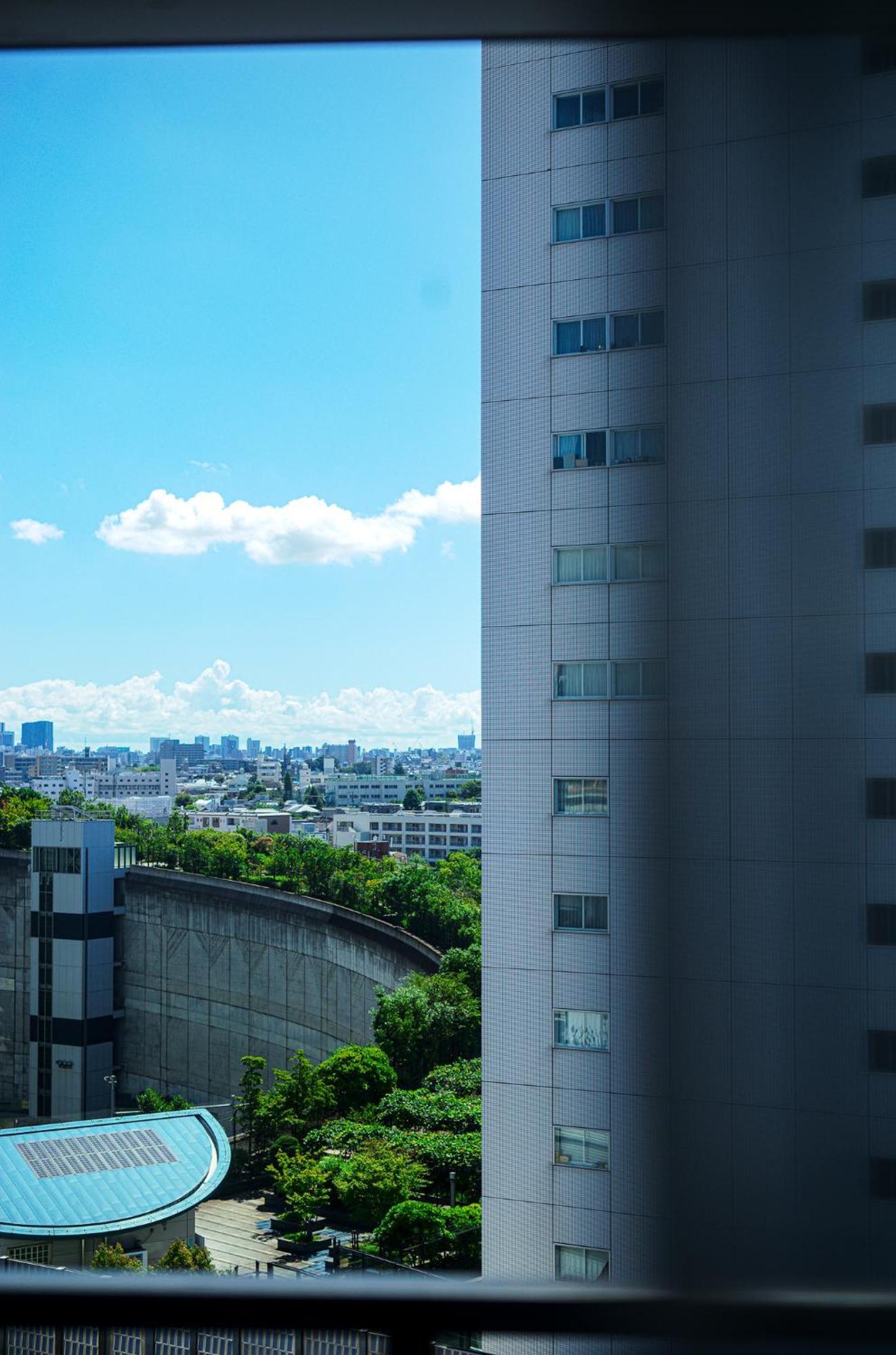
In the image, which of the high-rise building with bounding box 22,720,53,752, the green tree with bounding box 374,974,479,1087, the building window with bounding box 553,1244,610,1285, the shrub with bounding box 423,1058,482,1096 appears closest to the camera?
the building window with bounding box 553,1244,610,1285

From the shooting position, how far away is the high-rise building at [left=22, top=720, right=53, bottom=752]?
1.97 meters

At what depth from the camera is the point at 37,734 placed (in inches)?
78.7

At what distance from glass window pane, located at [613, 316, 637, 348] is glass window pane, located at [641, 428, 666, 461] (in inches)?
4.3

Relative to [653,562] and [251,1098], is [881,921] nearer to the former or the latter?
[653,562]

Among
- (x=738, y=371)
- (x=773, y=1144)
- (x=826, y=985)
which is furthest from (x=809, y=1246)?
(x=738, y=371)

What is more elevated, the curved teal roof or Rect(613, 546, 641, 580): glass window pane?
Rect(613, 546, 641, 580): glass window pane

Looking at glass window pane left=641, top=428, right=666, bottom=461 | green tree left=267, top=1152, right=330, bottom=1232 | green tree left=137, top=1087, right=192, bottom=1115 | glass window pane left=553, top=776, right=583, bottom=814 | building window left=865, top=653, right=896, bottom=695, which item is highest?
glass window pane left=641, top=428, right=666, bottom=461

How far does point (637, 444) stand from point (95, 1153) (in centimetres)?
246

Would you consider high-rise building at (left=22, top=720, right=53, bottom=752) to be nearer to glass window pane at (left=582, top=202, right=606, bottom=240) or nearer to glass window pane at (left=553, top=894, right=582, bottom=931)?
glass window pane at (left=553, top=894, right=582, bottom=931)

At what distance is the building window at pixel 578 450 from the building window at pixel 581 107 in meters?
0.39

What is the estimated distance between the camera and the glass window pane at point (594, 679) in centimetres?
125

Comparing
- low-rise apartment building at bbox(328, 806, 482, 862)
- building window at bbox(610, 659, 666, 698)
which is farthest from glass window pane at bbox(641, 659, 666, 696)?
low-rise apartment building at bbox(328, 806, 482, 862)

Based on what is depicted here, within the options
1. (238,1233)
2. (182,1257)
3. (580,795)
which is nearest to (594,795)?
(580,795)

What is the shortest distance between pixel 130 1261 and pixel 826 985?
1.55 meters
